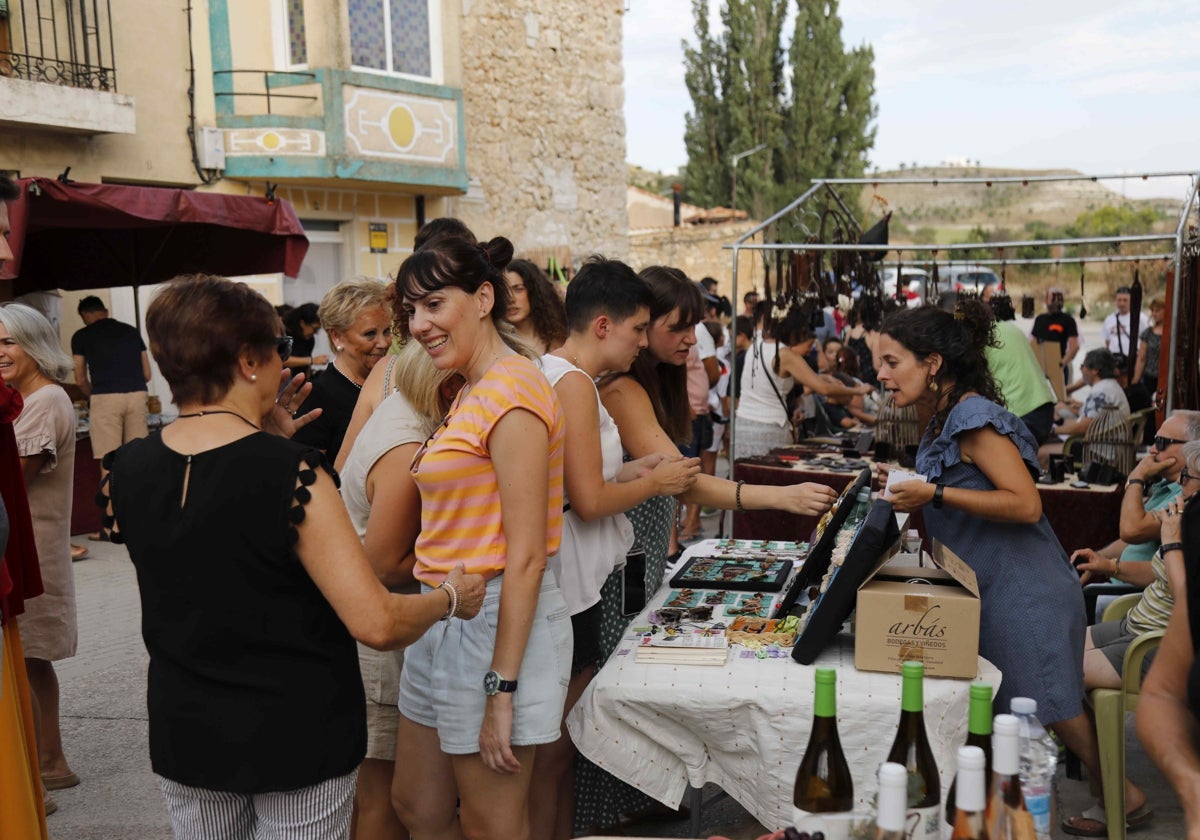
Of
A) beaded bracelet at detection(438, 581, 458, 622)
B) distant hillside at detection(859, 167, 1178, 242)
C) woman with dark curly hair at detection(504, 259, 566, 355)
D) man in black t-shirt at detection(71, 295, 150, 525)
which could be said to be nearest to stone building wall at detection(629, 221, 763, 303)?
man in black t-shirt at detection(71, 295, 150, 525)

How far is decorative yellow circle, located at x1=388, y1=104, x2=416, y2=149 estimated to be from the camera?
43.7 feet

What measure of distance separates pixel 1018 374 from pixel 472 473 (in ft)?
18.0

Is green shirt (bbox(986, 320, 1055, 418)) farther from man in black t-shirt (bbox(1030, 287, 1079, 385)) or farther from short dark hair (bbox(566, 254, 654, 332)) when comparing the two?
man in black t-shirt (bbox(1030, 287, 1079, 385))

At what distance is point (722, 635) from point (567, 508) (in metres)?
0.57

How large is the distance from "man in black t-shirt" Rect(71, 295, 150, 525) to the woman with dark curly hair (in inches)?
208

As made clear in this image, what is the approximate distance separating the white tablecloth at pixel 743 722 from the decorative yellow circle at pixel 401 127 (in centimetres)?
1173

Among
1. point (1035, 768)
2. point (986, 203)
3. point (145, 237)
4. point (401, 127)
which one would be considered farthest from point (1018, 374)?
point (986, 203)

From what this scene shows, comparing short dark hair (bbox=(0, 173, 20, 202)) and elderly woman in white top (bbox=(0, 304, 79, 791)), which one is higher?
short dark hair (bbox=(0, 173, 20, 202))

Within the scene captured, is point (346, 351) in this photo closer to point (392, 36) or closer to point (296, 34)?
point (296, 34)

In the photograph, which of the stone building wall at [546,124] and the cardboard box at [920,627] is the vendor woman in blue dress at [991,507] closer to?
the cardboard box at [920,627]

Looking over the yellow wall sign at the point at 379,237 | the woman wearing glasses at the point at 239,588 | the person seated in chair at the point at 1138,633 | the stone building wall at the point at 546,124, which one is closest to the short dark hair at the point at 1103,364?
the person seated in chair at the point at 1138,633

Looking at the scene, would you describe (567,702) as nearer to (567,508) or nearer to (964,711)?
(567,508)

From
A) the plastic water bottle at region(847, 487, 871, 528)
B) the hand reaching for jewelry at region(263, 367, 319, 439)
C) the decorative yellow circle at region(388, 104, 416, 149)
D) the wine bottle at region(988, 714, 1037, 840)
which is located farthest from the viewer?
the decorative yellow circle at region(388, 104, 416, 149)

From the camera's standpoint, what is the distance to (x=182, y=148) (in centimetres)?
1194
